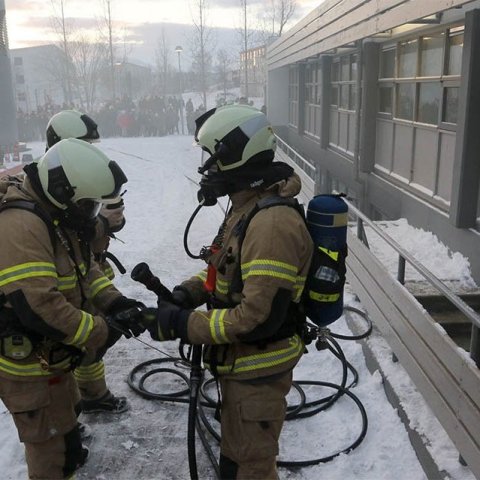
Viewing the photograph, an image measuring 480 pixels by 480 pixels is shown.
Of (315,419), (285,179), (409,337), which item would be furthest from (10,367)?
(409,337)

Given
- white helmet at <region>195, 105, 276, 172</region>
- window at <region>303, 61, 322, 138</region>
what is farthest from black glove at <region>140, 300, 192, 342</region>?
window at <region>303, 61, 322, 138</region>

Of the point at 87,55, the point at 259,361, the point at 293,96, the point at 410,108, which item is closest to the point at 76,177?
the point at 259,361

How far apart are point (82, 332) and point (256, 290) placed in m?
1.01

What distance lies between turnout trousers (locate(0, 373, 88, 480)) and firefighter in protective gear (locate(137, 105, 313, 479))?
691 millimetres

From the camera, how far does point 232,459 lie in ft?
9.41

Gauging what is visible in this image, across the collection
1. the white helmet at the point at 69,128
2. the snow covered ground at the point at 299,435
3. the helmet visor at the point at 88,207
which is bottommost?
the snow covered ground at the point at 299,435

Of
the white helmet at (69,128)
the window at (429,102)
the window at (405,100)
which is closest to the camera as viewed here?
the white helmet at (69,128)

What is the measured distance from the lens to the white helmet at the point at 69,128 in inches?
197

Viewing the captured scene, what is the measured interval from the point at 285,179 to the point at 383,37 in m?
7.48

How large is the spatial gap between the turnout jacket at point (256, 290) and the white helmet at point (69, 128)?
8.66ft

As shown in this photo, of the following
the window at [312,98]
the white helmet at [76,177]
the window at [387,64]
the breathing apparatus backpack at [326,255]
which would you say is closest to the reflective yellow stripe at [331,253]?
the breathing apparatus backpack at [326,255]

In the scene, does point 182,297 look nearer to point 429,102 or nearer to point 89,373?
point 89,373

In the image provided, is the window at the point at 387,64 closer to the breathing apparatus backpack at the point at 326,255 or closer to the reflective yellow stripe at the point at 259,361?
the breathing apparatus backpack at the point at 326,255

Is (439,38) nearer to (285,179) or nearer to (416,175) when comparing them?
(416,175)
